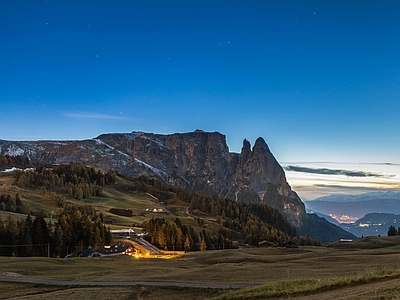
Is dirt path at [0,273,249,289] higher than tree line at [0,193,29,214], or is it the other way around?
tree line at [0,193,29,214]

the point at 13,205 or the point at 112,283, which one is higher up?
the point at 13,205

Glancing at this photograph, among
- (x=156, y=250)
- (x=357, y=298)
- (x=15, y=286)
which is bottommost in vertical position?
(x=156, y=250)

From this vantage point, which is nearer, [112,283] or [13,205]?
[112,283]

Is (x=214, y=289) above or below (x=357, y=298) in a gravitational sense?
below

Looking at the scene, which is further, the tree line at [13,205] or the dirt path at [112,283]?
the tree line at [13,205]

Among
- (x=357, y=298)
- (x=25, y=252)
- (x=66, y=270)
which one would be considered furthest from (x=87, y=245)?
(x=357, y=298)

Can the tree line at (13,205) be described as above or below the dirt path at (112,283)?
above

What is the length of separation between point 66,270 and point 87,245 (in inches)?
2500

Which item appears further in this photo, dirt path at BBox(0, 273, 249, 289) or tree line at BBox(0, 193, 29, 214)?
tree line at BBox(0, 193, 29, 214)

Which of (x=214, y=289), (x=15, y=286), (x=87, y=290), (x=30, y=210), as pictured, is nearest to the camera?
(x=214, y=289)

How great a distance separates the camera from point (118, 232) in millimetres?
158500

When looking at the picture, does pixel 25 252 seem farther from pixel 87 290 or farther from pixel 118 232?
pixel 87 290

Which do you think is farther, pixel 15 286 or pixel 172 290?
pixel 15 286

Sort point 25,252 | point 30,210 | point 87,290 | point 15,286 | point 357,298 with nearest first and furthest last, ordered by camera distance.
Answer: point 357,298 → point 87,290 → point 15,286 → point 25,252 → point 30,210
